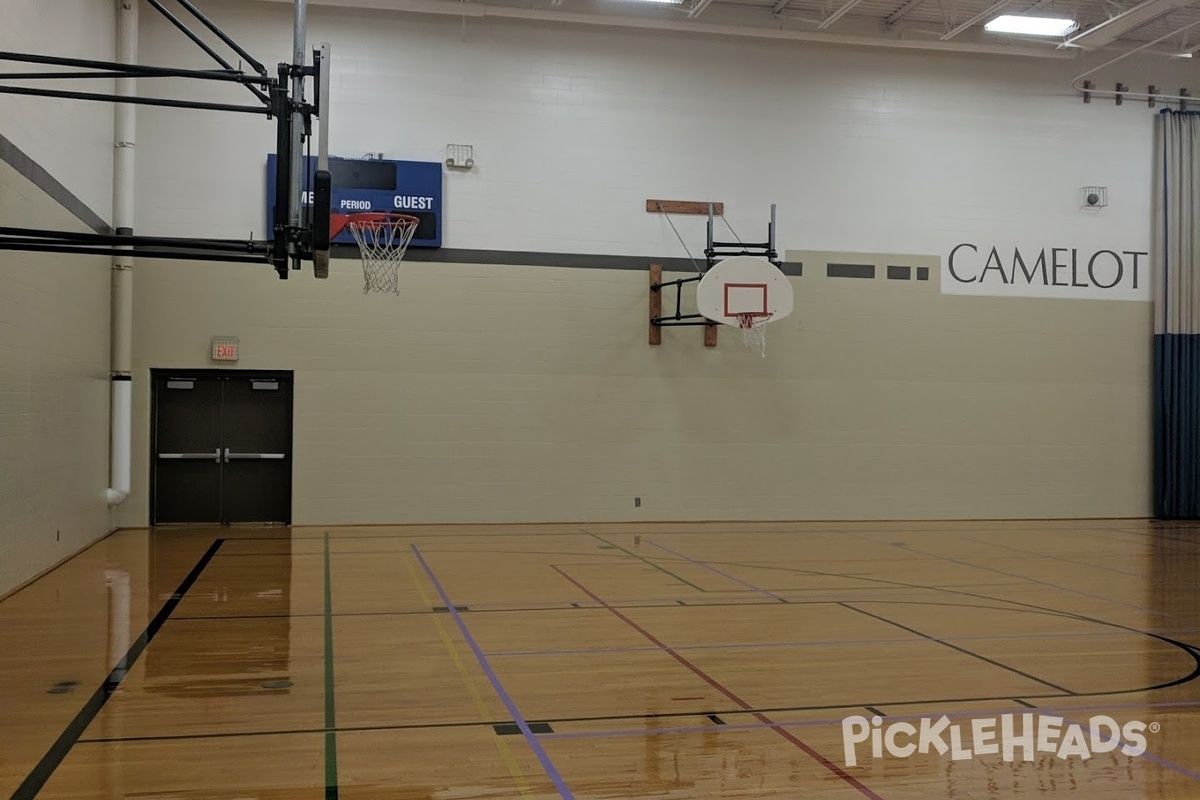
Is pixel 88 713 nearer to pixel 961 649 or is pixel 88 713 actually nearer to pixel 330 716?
pixel 330 716

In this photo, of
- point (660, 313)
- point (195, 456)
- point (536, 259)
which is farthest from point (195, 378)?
point (660, 313)

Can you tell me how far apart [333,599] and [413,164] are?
6.72 metres

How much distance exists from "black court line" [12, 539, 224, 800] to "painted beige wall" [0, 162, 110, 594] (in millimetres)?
1660

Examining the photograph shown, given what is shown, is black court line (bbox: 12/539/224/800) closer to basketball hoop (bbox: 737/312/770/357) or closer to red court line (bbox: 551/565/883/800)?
red court line (bbox: 551/565/883/800)

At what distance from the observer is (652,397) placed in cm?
1415

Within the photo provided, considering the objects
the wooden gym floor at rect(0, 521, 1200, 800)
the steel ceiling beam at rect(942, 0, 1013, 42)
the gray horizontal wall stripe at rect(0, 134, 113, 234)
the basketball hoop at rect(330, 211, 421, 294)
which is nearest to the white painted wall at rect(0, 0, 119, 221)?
the gray horizontal wall stripe at rect(0, 134, 113, 234)

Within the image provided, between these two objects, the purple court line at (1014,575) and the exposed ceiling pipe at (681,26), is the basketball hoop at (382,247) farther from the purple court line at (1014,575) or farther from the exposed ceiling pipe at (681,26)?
the purple court line at (1014,575)

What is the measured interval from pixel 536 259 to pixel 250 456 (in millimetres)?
4305

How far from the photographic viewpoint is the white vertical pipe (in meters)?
12.3

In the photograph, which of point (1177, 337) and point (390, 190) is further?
point (1177, 337)

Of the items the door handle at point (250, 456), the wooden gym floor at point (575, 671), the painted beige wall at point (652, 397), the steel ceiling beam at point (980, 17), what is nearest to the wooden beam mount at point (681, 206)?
the painted beige wall at point (652, 397)

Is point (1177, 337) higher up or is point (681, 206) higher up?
point (681, 206)

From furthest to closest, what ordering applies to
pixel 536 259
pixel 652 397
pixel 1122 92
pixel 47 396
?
pixel 1122 92 → pixel 652 397 → pixel 536 259 → pixel 47 396

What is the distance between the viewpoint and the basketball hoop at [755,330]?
13312mm
